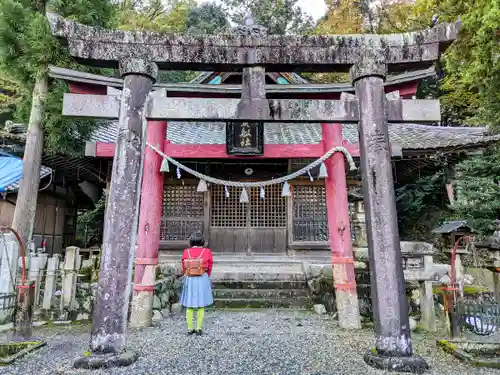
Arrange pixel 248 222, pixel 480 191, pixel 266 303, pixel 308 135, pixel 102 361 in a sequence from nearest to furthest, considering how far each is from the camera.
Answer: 1. pixel 102 361
2. pixel 266 303
3. pixel 308 135
4. pixel 248 222
5. pixel 480 191

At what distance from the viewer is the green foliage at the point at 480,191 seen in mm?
10703

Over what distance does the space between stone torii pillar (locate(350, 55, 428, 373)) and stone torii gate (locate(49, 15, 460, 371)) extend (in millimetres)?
12

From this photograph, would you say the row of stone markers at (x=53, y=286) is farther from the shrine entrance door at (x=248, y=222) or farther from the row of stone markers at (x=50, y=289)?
the shrine entrance door at (x=248, y=222)

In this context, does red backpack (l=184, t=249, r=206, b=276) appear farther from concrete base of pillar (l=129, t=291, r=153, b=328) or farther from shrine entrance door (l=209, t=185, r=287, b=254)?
shrine entrance door (l=209, t=185, r=287, b=254)

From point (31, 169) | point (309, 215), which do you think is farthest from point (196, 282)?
point (309, 215)

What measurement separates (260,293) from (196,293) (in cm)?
342

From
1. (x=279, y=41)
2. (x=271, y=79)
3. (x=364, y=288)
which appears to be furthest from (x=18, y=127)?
(x=364, y=288)

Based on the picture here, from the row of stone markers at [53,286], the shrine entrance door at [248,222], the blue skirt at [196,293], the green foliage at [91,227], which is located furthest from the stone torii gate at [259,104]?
the green foliage at [91,227]

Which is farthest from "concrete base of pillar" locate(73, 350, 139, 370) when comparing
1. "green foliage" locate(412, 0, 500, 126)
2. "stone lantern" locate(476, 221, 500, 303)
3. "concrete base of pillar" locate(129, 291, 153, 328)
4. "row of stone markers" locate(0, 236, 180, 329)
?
"green foliage" locate(412, 0, 500, 126)

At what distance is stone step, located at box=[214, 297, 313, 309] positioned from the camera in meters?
8.24

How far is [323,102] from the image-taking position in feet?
14.5

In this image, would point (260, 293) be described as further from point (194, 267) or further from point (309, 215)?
point (194, 267)

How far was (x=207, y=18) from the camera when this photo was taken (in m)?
27.9

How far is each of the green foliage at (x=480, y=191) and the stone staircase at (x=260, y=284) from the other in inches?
207
